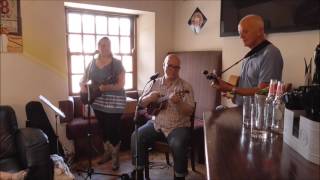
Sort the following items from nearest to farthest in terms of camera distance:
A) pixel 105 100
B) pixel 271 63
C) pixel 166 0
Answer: pixel 271 63 → pixel 105 100 → pixel 166 0

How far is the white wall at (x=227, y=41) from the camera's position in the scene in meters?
2.48

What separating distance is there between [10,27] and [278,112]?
2898 millimetres

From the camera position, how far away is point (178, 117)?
2520 millimetres

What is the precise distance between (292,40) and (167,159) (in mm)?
1872

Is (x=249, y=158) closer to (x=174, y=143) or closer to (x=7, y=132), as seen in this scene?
(x=174, y=143)

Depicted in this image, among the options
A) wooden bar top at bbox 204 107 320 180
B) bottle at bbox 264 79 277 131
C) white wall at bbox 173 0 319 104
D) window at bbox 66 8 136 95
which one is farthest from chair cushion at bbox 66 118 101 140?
bottle at bbox 264 79 277 131

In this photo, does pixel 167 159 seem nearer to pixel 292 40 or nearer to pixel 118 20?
pixel 292 40

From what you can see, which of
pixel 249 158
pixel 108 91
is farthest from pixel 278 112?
pixel 108 91

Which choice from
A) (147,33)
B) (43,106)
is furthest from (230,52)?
(43,106)

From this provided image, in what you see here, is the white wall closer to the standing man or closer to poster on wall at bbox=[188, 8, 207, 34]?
poster on wall at bbox=[188, 8, 207, 34]

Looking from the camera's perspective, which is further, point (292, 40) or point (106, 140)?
point (106, 140)

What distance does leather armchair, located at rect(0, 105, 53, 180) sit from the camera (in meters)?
2.09

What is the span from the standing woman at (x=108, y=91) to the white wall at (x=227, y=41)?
1.31 m

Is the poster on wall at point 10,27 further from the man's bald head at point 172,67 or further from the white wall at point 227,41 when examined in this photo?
the white wall at point 227,41
